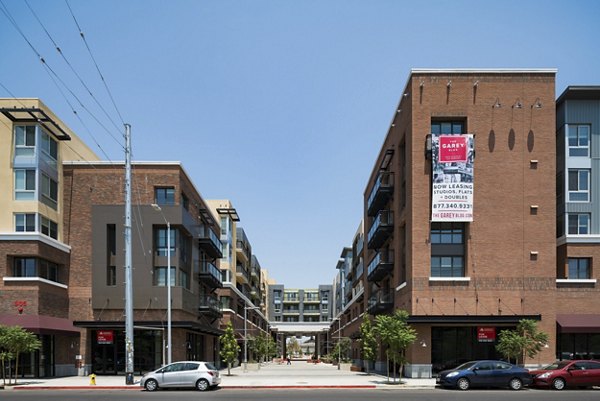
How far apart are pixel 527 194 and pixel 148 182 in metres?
28.0

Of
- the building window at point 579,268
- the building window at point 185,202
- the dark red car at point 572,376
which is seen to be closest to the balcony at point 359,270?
the building window at point 185,202

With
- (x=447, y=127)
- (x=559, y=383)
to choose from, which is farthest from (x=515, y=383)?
(x=447, y=127)

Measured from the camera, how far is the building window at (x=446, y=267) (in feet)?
139

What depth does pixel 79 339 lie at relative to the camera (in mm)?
48406

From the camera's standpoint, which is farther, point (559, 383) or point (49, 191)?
point (49, 191)

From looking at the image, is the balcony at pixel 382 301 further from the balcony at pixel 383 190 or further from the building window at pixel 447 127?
the building window at pixel 447 127

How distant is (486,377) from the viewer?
33406 millimetres

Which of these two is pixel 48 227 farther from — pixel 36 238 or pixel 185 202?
pixel 185 202

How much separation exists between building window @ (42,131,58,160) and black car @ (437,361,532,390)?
32.6 metres

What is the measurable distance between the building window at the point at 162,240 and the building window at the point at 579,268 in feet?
97.8

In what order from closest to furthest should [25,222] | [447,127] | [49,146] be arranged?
[447,127] → [25,222] → [49,146]

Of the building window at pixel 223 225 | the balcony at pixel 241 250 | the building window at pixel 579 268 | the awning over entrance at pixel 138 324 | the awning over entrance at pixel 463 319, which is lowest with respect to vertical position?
the awning over entrance at pixel 138 324

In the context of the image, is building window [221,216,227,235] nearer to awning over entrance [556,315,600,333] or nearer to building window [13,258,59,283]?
building window [13,258,59,283]

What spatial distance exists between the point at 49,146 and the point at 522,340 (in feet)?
118
